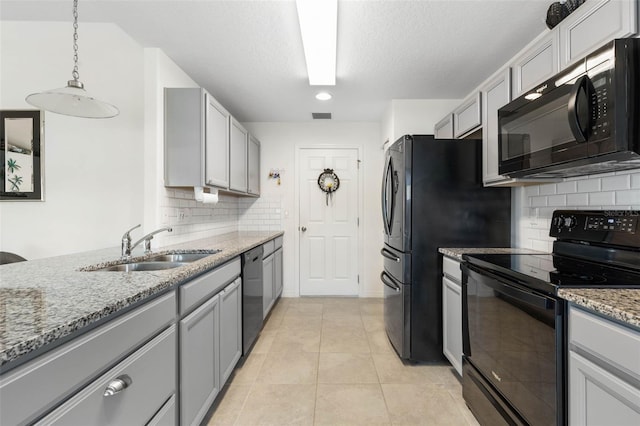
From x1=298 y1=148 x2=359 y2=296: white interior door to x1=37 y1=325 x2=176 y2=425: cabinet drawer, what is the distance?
9.57ft

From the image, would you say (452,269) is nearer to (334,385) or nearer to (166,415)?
(334,385)

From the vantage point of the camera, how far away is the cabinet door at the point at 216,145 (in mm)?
2316

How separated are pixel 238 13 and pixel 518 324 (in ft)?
7.57

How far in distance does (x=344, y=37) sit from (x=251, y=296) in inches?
82.3

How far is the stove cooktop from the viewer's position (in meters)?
1.08

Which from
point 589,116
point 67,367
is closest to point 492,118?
point 589,116

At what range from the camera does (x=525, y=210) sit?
7.13 ft

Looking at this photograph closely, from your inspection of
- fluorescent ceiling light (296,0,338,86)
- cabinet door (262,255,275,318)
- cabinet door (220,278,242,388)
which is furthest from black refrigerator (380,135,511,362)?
cabinet door (262,255,275,318)

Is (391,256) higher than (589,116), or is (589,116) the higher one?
(589,116)

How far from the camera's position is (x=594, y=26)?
4.30 feet

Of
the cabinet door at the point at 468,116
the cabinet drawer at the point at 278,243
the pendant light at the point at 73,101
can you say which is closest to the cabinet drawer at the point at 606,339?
the cabinet door at the point at 468,116

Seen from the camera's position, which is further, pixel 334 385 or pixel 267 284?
pixel 267 284

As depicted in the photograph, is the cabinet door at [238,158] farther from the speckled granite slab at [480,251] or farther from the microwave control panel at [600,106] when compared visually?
the microwave control panel at [600,106]

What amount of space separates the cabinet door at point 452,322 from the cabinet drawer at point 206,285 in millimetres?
1499
